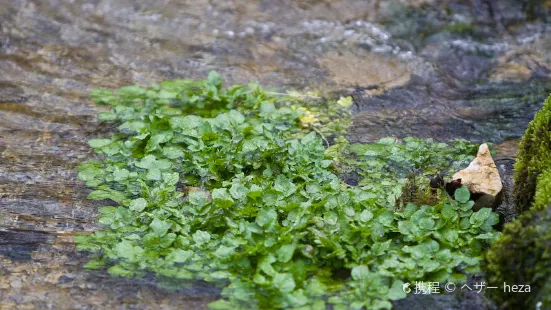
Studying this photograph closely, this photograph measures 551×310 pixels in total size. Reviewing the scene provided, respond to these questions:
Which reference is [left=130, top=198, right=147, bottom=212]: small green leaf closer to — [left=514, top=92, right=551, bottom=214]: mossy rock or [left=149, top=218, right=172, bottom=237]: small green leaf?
[left=149, top=218, right=172, bottom=237]: small green leaf

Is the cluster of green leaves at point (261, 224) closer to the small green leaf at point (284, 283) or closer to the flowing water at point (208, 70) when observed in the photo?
the small green leaf at point (284, 283)

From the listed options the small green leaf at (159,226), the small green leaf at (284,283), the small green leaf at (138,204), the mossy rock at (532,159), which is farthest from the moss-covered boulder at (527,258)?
the small green leaf at (138,204)

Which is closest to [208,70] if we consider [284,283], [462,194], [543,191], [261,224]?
[261,224]

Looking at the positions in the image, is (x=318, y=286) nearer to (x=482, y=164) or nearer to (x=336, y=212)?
(x=336, y=212)

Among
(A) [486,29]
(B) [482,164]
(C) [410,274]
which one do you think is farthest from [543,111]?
(A) [486,29]

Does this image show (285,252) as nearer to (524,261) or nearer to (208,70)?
(524,261)
